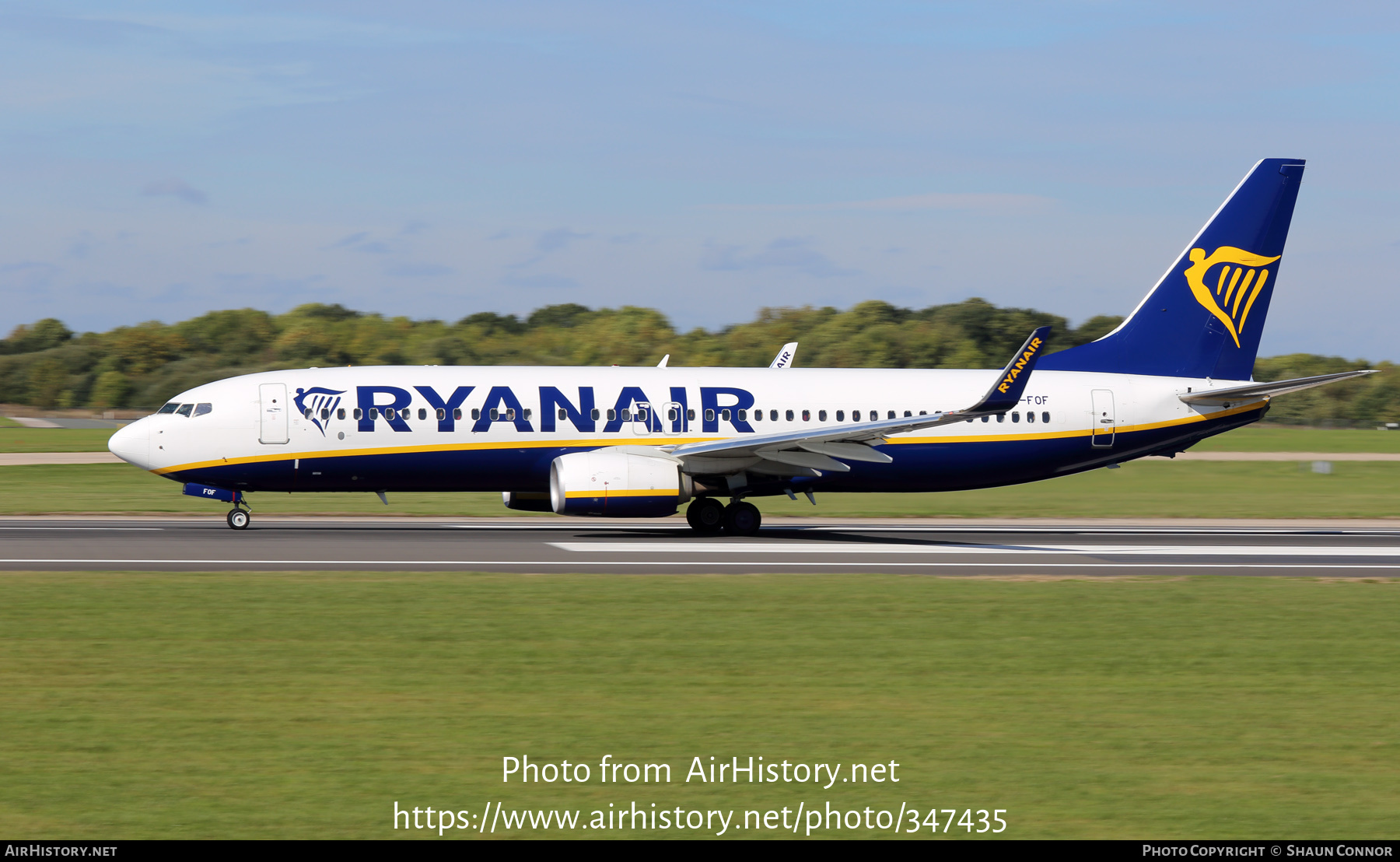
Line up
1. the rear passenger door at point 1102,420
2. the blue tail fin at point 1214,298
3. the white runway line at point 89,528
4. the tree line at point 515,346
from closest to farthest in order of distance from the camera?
the white runway line at point 89,528 → the rear passenger door at point 1102,420 → the blue tail fin at point 1214,298 → the tree line at point 515,346

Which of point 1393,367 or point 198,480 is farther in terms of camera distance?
point 1393,367

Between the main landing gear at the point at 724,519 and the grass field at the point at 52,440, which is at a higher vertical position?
the grass field at the point at 52,440

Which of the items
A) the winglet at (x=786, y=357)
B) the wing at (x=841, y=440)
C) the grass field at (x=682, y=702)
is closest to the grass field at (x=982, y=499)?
the winglet at (x=786, y=357)

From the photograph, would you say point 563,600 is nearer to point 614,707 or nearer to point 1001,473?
point 614,707

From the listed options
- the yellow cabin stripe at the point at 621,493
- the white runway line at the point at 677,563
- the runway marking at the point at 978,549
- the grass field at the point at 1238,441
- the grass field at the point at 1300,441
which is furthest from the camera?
the grass field at the point at 1300,441

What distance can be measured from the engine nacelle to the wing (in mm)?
914

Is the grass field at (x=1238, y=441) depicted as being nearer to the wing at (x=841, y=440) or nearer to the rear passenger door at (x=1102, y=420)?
the rear passenger door at (x=1102, y=420)

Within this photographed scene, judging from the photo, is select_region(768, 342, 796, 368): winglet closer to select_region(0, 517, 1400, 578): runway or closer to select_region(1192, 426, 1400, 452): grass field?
select_region(0, 517, 1400, 578): runway

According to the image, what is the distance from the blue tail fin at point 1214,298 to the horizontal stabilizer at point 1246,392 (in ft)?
3.88

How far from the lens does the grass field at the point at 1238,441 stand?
214 ft

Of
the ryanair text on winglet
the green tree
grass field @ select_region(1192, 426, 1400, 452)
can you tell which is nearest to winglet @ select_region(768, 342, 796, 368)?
the ryanair text on winglet
